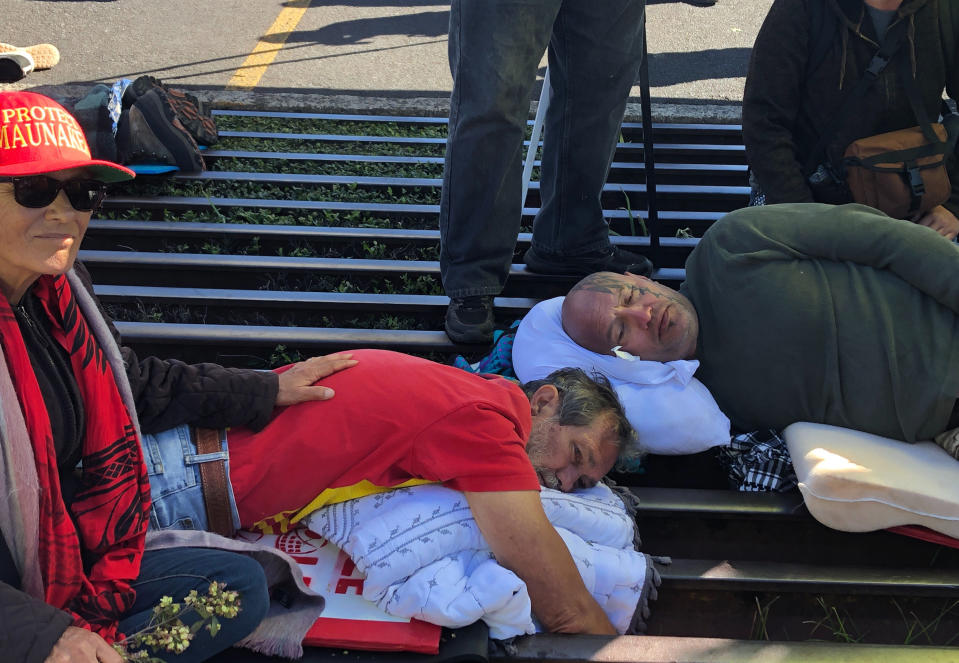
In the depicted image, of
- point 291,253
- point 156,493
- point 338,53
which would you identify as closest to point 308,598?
point 156,493

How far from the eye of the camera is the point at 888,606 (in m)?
2.24

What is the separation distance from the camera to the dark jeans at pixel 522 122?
100 inches

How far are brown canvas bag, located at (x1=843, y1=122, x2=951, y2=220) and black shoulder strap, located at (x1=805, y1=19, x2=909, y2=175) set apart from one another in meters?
0.08

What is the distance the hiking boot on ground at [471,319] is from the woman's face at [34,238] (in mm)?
1497

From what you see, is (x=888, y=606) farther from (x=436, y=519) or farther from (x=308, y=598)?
(x=308, y=598)

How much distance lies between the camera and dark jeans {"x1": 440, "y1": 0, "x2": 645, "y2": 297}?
2549 mm

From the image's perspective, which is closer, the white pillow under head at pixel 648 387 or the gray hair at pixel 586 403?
the gray hair at pixel 586 403

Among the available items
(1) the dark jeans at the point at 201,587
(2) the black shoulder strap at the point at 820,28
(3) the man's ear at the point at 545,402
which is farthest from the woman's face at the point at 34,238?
(2) the black shoulder strap at the point at 820,28

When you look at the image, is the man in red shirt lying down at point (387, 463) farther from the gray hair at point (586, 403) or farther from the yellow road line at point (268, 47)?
the yellow road line at point (268, 47)

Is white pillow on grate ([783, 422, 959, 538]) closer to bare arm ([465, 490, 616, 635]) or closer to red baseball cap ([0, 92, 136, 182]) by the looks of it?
bare arm ([465, 490, 616, 635])

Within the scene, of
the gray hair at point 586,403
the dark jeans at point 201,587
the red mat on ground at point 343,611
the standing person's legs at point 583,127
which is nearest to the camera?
the dark jeans at point 201,587

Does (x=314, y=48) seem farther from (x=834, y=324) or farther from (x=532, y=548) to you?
(x=532, y=548)

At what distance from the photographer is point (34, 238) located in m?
1.50

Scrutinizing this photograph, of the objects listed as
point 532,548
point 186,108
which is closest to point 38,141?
point 532,548
